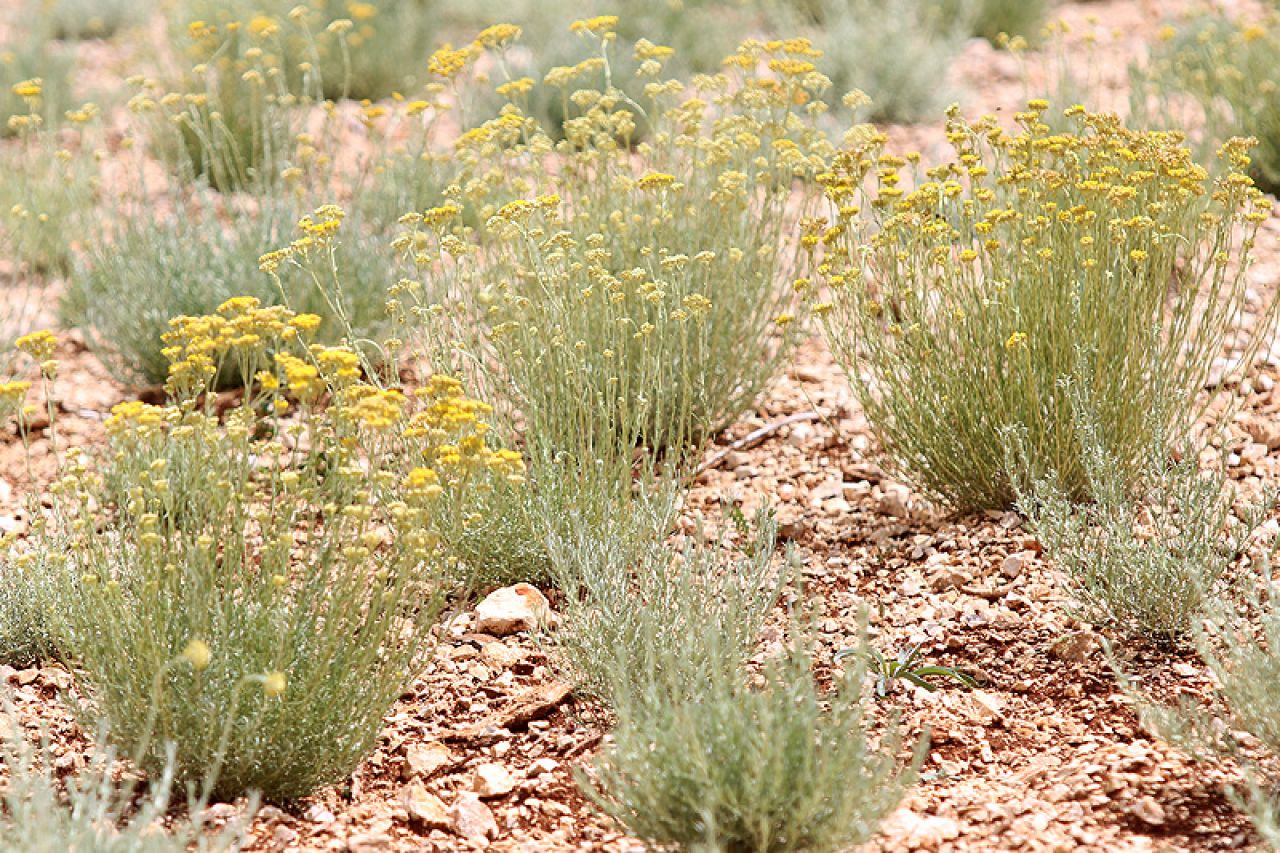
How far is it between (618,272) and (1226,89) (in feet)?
9.95

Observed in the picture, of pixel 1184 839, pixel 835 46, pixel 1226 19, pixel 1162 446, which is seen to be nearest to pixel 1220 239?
pixel 1162 446

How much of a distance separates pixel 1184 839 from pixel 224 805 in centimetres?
174

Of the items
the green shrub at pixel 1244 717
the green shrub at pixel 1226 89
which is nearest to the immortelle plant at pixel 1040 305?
the green shrub at pixel 1244 717

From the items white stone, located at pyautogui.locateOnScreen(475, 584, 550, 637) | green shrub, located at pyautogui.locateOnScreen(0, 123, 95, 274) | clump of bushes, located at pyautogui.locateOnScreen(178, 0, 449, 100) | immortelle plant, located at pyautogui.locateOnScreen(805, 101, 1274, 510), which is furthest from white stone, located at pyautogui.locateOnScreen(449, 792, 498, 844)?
clump of bushes, located at pyautogui.locateOnScreen(178, 0, 449, 100)

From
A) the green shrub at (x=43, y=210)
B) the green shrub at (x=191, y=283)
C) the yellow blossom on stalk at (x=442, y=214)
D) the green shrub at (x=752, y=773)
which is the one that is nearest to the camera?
the green shrub at (x=752, y=773)

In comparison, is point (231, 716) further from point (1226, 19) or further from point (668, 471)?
point (1226, 19)

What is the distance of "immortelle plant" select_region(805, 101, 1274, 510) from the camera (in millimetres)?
3609

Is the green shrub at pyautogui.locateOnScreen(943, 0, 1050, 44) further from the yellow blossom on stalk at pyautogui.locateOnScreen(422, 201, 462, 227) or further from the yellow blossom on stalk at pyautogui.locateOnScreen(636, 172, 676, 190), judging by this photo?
the yellow blossom on stalk at pyautogui.locateOnScreen(422, 201, 462, 227)

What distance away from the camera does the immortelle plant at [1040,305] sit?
361cm

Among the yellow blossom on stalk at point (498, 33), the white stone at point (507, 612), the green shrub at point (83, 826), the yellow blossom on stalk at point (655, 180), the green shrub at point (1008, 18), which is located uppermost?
the yellow blossom on stalk at point (498, 33)

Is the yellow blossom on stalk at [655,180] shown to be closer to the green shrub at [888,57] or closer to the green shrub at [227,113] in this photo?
the green shrub at [227,113]

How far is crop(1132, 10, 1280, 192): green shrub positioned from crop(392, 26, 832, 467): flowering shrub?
2.10 m

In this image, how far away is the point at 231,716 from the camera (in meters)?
2.41

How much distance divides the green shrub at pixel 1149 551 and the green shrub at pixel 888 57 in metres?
4.16
